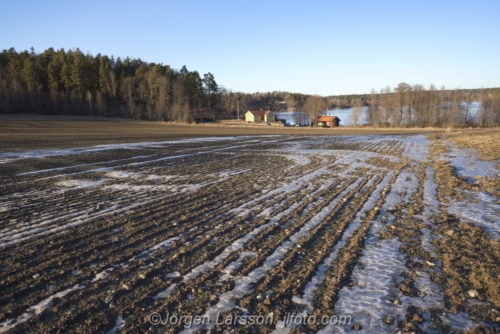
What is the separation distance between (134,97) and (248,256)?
308 ft

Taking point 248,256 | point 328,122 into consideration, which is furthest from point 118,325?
point 328,122

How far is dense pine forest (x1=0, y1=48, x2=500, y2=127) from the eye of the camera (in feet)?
248

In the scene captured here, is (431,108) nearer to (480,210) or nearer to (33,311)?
(480,210)

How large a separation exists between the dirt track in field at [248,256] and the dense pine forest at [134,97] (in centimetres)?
7051

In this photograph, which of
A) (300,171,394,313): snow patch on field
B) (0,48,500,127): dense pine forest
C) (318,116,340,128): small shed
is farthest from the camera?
(318,116,340,128): small shed

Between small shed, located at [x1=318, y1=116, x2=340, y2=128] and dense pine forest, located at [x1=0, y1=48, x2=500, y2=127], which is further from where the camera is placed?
small shed, located at [x1=318, y1=116, x2=340, y2=128]

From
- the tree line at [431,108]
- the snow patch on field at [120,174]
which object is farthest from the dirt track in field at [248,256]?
the tree line at [431,108]

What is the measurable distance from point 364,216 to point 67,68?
97765 millimetres

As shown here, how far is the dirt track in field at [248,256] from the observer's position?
12.6ft

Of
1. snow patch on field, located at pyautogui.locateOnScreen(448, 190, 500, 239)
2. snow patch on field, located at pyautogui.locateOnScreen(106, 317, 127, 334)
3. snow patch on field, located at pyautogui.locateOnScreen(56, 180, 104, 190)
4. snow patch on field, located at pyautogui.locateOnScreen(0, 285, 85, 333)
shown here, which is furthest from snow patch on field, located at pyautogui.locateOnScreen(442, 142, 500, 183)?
snow patch on field, located at pyautogui.locateOnScreen(56, 180, 104, 190)

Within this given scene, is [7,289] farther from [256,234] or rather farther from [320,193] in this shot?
[320,193]

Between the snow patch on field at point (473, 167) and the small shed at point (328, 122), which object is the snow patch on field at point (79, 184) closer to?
the snow patch on field at point (473, 167)

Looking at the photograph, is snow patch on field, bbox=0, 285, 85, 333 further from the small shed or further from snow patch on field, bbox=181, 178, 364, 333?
the small shed

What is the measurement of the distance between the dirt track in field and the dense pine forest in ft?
231
